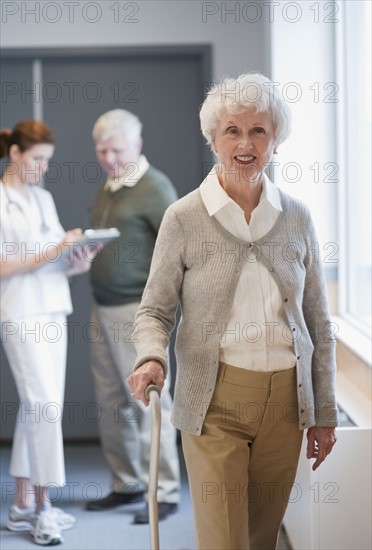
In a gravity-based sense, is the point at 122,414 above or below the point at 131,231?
below

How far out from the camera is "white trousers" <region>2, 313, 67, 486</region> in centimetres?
341

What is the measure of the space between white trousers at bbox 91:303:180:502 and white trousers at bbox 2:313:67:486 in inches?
11.5

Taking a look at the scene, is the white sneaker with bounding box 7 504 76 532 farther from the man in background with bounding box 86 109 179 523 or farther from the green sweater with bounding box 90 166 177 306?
the green sweater with bounding box 90 166 177 306

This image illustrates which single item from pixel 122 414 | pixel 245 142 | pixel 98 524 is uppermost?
pixel 245 142

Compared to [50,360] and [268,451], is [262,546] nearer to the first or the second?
[268,451]

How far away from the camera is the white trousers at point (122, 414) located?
145 inches

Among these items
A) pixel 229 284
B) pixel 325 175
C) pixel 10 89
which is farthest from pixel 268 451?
pixel 10 89

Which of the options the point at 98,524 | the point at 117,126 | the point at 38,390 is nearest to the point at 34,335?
the point at 38,390

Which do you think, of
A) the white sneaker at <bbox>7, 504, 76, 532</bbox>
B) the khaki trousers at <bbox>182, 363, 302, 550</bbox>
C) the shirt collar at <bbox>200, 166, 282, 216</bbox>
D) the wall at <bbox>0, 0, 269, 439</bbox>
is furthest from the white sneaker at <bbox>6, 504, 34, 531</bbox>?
the wall at <bbox>0, 0, 269, 439</bbox>

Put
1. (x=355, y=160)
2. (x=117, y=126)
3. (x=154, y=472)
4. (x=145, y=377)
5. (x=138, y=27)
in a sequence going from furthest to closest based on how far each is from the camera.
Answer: (x=138, y=27), (x=355, y=160), (x=117, y=126), (x=145, y=377), (x=154, y=472)

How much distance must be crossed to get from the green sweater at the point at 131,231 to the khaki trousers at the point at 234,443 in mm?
1603

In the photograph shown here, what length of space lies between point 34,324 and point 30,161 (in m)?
0.64

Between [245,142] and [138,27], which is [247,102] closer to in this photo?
[245,142]

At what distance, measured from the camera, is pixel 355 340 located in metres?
3.39
